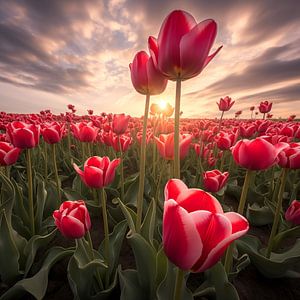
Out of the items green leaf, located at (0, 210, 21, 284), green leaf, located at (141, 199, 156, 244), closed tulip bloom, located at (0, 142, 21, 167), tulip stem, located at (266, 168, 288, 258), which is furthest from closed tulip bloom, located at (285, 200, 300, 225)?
closed tulip bloom, located at (0, 142, 21, 167)

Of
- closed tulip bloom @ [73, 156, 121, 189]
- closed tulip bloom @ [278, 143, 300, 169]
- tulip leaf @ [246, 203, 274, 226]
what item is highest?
closed tulip bloom @ [278, 143, 300, 169]

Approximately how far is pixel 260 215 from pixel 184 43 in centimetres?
240

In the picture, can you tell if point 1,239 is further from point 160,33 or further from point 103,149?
point 103,149

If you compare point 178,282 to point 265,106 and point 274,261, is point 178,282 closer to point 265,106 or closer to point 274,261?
point 274,261

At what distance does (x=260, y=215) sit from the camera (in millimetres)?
2762

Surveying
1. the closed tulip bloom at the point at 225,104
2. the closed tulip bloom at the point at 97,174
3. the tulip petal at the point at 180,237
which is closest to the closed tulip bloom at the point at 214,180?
the closed tulip bloom at the point at 97,174

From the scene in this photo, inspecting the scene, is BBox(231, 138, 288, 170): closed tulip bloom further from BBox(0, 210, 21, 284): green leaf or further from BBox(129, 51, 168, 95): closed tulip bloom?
BBox(0, 210, 21, 284): green leaf

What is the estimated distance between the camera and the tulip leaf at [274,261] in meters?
1.79

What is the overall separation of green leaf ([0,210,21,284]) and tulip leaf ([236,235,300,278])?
1799mm

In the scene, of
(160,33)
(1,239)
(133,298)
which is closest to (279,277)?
(133,298)

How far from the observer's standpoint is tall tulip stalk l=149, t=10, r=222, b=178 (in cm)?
110

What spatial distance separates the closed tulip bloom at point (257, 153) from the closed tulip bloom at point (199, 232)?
678 mm

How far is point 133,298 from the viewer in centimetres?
151

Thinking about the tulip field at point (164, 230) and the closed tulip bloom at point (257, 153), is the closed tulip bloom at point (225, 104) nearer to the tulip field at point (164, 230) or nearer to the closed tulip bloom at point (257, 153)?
the tulip field at point (164, 230)
